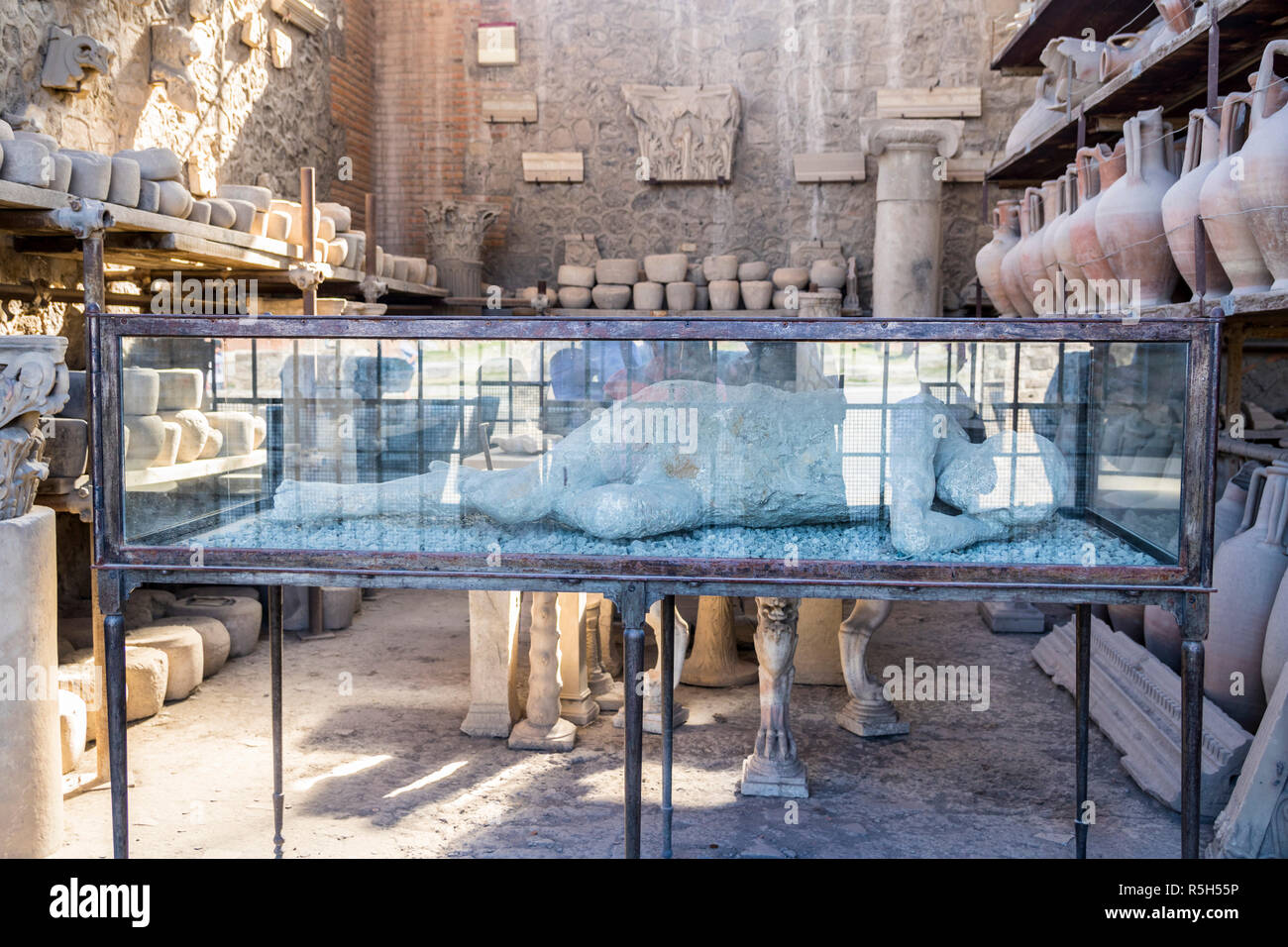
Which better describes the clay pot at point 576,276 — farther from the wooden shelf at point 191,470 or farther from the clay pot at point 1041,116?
the wooden shelf at point 191,470

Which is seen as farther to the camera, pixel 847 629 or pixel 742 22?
pixel 742 22

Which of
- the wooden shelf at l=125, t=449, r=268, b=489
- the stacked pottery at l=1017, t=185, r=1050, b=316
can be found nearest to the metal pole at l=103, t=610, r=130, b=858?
the wooden shelf at l=125, t=449, r=268, b=489

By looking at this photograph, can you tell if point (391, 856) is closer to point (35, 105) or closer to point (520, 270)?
point (35, 105)

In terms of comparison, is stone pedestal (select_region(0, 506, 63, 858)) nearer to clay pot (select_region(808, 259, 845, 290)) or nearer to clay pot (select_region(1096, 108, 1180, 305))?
clay pot (select_region(1096, 108, 1180, 305))

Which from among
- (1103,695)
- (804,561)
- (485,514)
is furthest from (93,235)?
(1103,695)

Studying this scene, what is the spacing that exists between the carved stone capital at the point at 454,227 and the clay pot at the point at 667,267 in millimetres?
1688

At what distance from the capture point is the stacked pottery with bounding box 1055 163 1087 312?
18.5 ft

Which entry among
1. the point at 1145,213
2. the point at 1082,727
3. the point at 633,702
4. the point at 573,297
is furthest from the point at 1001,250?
the point at 633,702

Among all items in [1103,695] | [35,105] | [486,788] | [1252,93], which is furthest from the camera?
[35,105]

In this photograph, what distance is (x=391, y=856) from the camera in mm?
4172

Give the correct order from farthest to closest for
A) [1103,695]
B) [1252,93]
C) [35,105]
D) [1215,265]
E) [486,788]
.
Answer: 1. [35,105]
2. [1103,695]
3. [486,788]
4. [1215,265]
5. [1252,93]

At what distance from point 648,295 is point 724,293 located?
713 mm

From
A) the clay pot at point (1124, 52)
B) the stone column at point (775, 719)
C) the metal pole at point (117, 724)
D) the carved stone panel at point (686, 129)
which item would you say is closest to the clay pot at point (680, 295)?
the carved stone panel at point (686, 129)

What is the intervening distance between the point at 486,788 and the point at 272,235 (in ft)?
11.9
